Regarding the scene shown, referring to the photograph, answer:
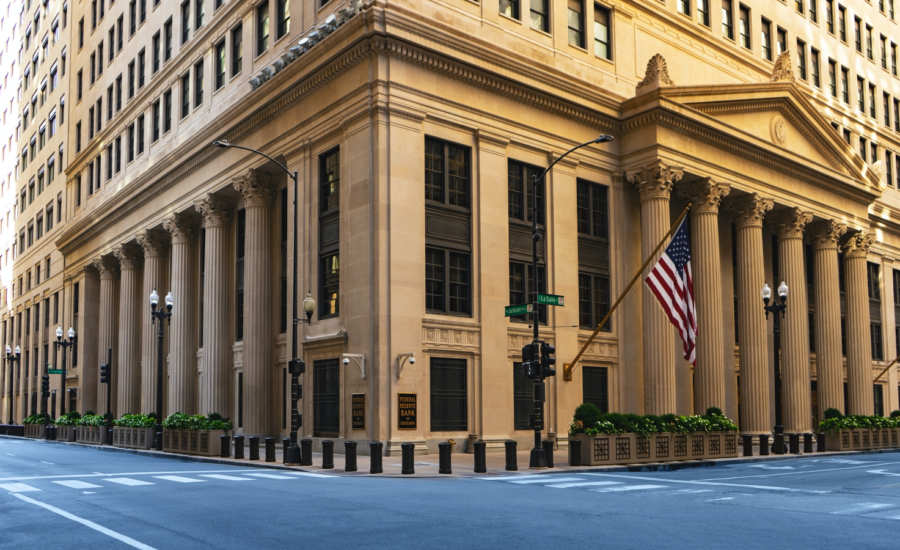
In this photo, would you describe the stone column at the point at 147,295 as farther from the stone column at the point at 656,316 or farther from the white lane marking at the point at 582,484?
the white lane marking at the point at 582,484

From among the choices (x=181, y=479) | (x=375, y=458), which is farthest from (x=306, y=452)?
(x=181, y=479)

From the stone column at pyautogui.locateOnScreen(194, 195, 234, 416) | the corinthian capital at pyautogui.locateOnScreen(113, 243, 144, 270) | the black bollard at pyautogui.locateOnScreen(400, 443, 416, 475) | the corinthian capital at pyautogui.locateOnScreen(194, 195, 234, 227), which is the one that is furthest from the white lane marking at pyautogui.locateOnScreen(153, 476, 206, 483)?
the corinthian capital at pyautogui.locateOnScreen(113, 243, 144, 270)

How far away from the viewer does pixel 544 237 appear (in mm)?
36250

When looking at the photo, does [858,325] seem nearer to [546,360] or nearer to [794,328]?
[794,328]

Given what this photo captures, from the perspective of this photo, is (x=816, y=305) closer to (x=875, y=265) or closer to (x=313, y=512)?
(x=875, y=265)

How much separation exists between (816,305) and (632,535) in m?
42.0

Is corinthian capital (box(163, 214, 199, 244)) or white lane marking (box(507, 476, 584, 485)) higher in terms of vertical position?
corinthian capital (box(163, 214, 199, 244))

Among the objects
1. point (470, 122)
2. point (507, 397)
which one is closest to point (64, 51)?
point (470, 122)

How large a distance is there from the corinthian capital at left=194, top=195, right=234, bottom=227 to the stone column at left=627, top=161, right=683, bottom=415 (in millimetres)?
20640

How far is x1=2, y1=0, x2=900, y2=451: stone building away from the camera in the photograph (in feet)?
104

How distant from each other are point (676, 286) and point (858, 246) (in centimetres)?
2930

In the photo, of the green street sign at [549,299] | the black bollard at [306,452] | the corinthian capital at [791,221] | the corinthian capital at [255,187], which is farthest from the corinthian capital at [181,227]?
the corinthian capital at [791,221]

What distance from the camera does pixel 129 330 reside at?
181 ft

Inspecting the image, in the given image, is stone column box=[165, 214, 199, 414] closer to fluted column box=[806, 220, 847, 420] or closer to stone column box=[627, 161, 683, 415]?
stone column box=[627, 161, 683, 415]
